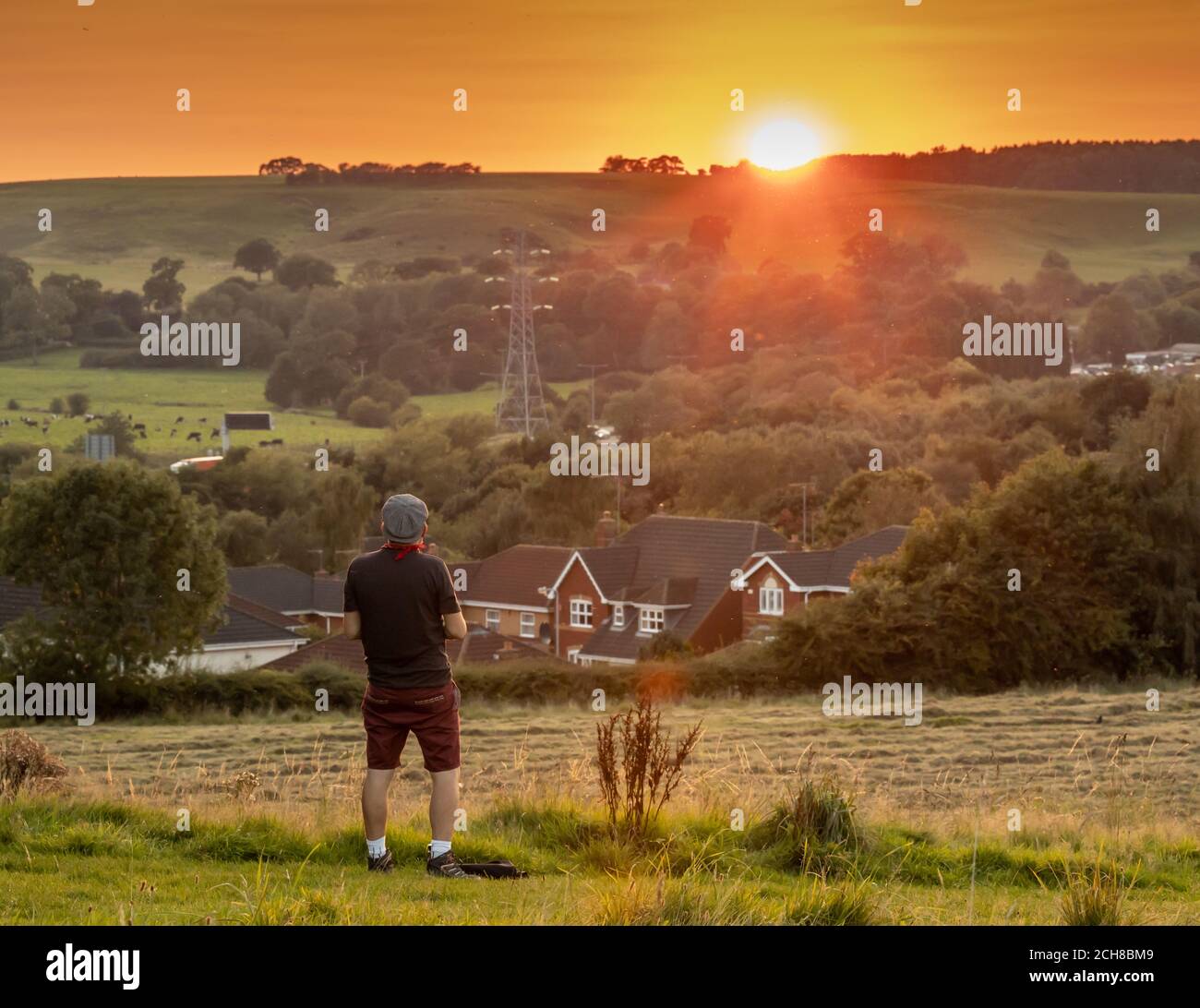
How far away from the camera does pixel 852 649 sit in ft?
129

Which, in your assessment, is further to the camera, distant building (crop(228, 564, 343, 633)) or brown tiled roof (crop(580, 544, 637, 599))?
distant building (crop(228, 564, 343, 633))

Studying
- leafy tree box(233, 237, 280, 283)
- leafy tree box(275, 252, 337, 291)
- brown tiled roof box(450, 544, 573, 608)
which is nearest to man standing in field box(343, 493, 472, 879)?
brown tiled roof box(450, 544, 573, 608)

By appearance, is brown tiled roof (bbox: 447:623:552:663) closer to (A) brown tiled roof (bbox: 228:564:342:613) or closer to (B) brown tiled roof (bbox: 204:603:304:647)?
Result: (B) brown tiled roof (bbox: 204:603:304:647)

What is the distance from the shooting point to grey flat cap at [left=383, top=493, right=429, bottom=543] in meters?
7.06

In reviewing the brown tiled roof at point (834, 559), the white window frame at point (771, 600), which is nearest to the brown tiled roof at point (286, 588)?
the white window frame at point (771, 600)

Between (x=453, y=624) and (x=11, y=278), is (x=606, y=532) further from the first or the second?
(x=11, y=278)

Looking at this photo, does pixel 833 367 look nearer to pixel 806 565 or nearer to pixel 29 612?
pixel 806 565

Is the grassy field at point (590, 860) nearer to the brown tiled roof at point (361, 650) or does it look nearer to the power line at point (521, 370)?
the brown tiled roof at point (361, 650)

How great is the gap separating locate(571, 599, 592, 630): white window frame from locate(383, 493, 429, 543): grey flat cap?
4840 centimetres

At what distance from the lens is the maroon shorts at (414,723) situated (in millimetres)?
7211

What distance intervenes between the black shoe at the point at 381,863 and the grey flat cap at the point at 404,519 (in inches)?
54.5

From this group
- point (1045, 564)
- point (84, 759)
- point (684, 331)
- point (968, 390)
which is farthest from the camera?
point (684, 331)
